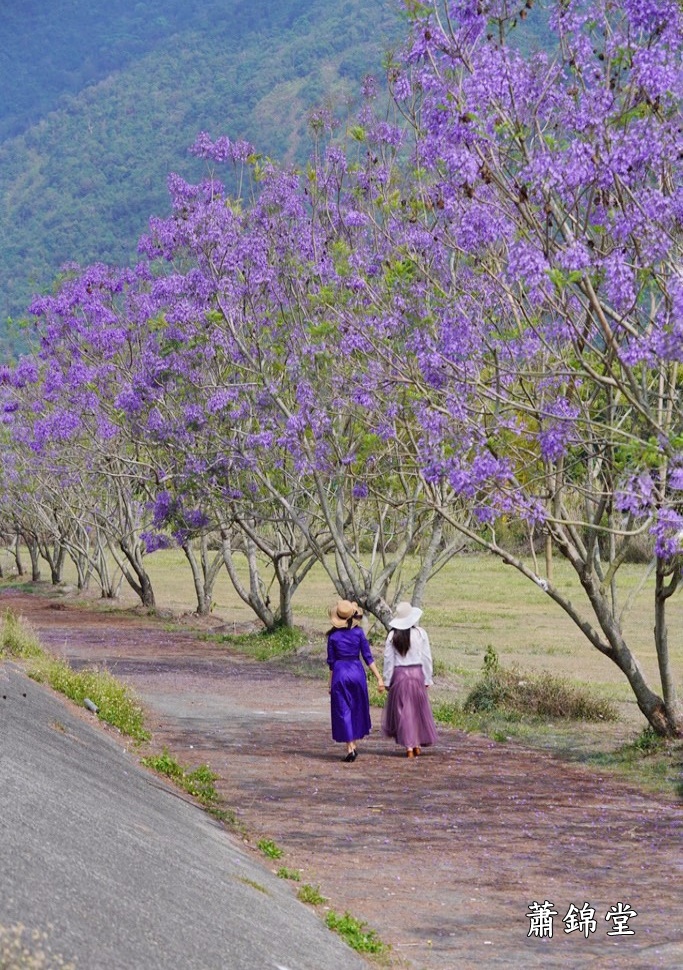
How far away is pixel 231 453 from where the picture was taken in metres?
23.7

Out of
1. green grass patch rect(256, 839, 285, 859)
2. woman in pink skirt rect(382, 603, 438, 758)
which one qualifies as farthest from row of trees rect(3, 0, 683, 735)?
green grass patch rect(256, 839, 285, 859)

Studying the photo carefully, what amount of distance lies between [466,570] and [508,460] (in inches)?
1801

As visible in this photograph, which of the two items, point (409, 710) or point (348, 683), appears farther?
point (409, 710)

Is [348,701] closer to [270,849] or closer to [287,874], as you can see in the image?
[270,849]

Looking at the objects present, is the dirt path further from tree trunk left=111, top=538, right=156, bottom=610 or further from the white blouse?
tree trunk left=111, top=538, right=156, bottom=610

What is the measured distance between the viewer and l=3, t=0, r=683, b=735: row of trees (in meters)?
10.9

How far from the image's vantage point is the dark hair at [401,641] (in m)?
15.7

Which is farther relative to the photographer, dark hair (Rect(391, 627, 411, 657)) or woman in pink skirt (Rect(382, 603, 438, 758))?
dark hair (Rect(391, 627, 411, 657))

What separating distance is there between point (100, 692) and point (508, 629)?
21284 mm

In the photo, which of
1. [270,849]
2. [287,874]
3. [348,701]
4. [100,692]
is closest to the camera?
[287,874]

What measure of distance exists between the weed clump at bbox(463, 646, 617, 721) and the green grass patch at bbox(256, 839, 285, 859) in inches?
336

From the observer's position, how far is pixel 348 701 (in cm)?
1524

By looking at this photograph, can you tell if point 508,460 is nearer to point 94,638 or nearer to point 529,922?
point 529,922

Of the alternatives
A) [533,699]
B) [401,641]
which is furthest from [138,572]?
[401,641]
